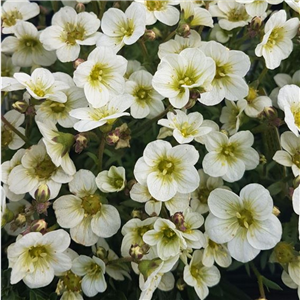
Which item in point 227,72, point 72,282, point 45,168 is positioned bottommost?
point 72,282

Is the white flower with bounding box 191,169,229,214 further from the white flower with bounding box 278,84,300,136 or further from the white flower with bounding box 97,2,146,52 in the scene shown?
the white flower with bounding box 97,2,146,52

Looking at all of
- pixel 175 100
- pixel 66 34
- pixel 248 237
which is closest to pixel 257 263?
pixel 248 237

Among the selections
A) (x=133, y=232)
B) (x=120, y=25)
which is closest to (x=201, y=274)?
(x=133, y=232)

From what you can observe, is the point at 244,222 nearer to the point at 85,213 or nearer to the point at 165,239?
the point at 165,239

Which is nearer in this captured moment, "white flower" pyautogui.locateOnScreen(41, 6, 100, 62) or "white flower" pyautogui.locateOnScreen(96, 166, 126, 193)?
"white flower" pyautogui.locateOnScreen(96, 166, 126, 193)

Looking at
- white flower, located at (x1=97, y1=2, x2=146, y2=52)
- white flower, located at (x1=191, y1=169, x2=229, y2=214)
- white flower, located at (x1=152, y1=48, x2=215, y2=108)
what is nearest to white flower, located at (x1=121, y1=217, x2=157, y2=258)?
white flower, located at (x1=191, y1=169, x2=229, y2=214)
